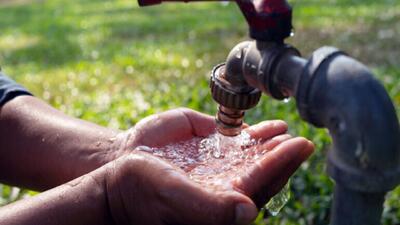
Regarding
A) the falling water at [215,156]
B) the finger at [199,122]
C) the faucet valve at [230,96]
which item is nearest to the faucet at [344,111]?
the faucet valve at [230,96]

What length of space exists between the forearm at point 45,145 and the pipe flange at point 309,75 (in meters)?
0.89

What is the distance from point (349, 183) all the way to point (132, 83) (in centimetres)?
366

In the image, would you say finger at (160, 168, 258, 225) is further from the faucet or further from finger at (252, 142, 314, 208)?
the faucet

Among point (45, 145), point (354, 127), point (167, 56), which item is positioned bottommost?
point (167, 56)

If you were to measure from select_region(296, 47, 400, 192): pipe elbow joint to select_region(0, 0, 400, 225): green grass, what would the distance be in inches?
51.8

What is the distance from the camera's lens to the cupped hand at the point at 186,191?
4.22 ft

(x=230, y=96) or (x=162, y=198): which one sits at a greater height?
(x=230, y=96)

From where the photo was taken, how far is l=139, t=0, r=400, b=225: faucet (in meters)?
1.00

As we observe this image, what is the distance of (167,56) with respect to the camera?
537 centimetres

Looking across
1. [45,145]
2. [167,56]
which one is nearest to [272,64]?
[45,145]

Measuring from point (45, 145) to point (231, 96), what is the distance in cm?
81

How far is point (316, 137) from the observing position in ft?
9.39

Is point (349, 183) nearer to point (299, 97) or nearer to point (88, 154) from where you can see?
point (299, 97)

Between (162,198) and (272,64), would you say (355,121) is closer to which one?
(272,64)
